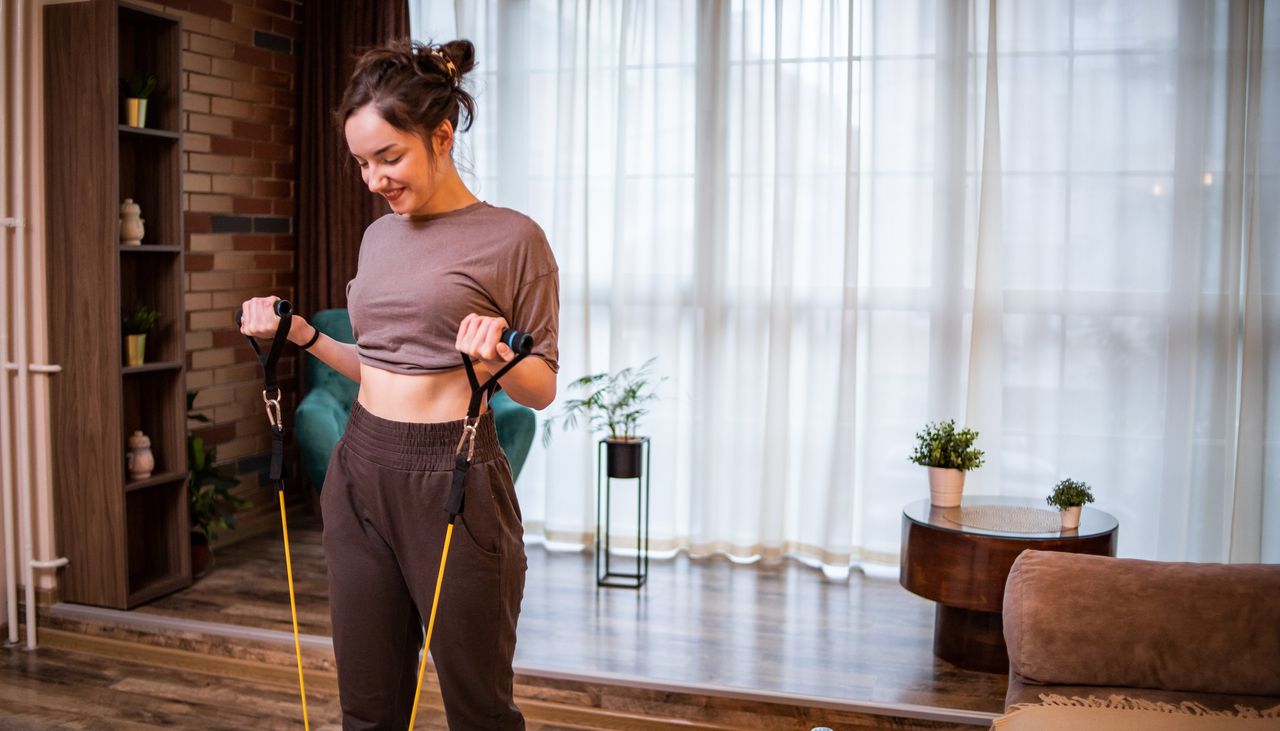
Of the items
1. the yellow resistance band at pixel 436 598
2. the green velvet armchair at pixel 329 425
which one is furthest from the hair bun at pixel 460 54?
the green velvet armchair at pixel 329 425

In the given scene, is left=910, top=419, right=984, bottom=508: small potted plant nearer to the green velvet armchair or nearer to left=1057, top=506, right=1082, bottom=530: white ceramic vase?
left=1057, top=506, right=1082, bottom=530: white ceramic vase

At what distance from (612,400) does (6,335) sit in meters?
2.01

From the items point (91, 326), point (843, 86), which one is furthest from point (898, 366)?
point (91, 326)

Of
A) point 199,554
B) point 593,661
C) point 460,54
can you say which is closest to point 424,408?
point 460,54

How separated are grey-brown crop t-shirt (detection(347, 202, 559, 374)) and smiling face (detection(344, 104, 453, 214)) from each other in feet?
0.25

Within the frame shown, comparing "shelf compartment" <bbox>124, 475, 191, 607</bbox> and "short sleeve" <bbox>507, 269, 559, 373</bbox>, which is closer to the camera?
"short sleeve" <bbox>507, 269, 559, 373</bbox>

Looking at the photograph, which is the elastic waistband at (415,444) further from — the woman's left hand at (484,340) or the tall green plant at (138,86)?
the tall green plant at (138,86)

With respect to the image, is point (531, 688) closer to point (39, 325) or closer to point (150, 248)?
point (150, 248)

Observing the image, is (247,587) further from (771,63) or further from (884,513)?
(771,63)

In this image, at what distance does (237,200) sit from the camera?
14.3 ft

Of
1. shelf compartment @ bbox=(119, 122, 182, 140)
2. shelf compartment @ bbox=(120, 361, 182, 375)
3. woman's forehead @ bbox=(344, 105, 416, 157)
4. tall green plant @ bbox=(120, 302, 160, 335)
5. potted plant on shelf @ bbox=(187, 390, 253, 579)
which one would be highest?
shelf compartment @ bbox=(119, 122, 182, 140)

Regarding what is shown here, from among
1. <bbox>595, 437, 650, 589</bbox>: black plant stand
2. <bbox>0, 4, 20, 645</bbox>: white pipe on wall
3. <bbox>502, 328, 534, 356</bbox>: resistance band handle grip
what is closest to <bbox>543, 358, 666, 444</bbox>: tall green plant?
<bbox>595, 437, 650, 589</bbox>: black plant stand

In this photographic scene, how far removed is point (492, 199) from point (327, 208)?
686 millimetres

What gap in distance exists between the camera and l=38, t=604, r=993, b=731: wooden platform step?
2.89 meters
